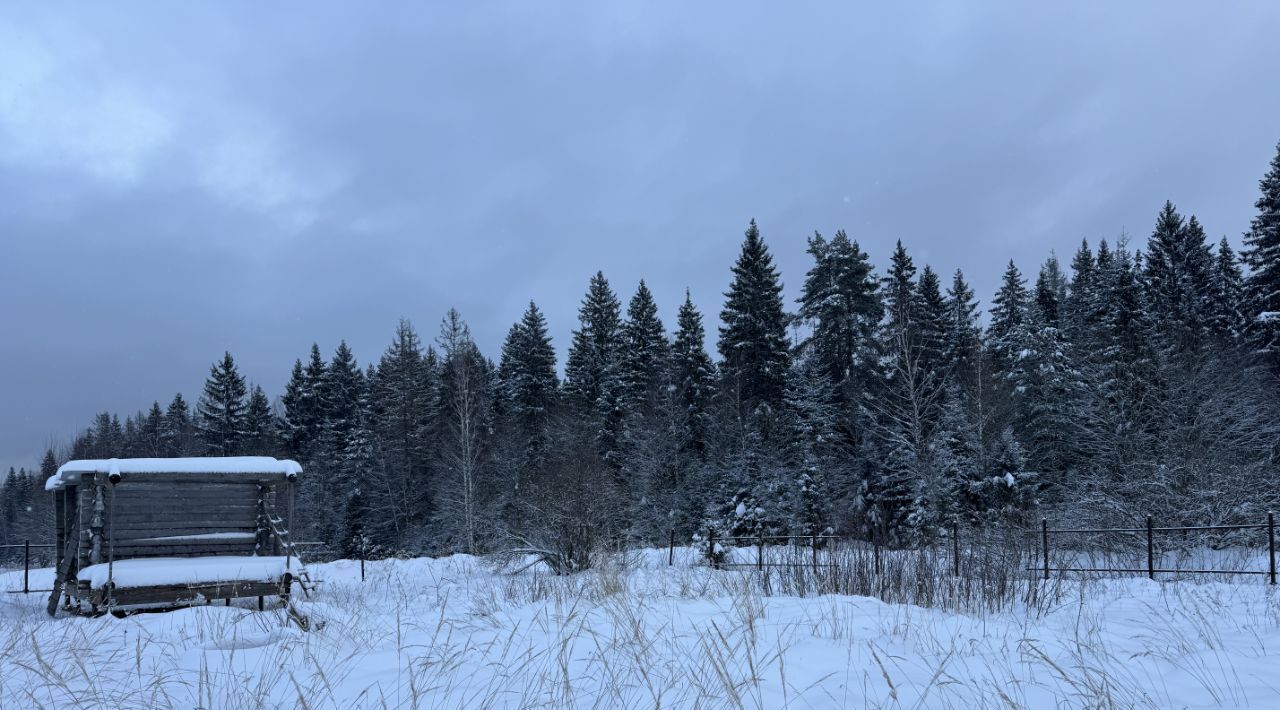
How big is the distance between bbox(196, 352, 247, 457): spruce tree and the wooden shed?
35.8 meters

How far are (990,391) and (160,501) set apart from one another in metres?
31.3

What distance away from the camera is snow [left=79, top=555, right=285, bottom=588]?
918 centimetres

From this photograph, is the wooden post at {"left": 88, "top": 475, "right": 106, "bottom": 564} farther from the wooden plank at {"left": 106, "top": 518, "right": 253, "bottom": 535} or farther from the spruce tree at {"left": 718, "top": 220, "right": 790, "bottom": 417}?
the spruce tree at {"left": 718, "top": 220, "right": 790, "bottom": 417}

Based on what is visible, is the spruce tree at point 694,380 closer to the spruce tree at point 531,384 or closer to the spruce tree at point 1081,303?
the spruce tree at point 531,384

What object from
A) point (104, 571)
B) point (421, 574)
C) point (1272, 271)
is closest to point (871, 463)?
point (1272, 271)

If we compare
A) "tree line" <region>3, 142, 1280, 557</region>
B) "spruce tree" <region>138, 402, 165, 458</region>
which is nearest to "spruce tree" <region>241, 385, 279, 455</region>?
"tree line" <region>3, 142, 1280, 557</region>

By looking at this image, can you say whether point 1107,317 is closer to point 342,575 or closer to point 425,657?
point 342,575

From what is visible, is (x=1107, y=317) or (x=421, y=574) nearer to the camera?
(x=421, y=574)

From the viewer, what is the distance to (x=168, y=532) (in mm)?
10984

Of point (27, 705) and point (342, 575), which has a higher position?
point (27, 705)

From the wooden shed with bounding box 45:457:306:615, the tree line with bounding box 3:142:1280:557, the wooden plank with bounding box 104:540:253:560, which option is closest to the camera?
the wooden shed with bounding box 45:457:306:615

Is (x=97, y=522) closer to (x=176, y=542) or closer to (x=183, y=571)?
(x=176, y=542)

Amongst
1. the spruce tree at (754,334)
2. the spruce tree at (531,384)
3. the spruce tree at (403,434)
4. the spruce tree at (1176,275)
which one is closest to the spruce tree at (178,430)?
the spruce tree at (403,434)

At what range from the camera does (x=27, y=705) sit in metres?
3.42
